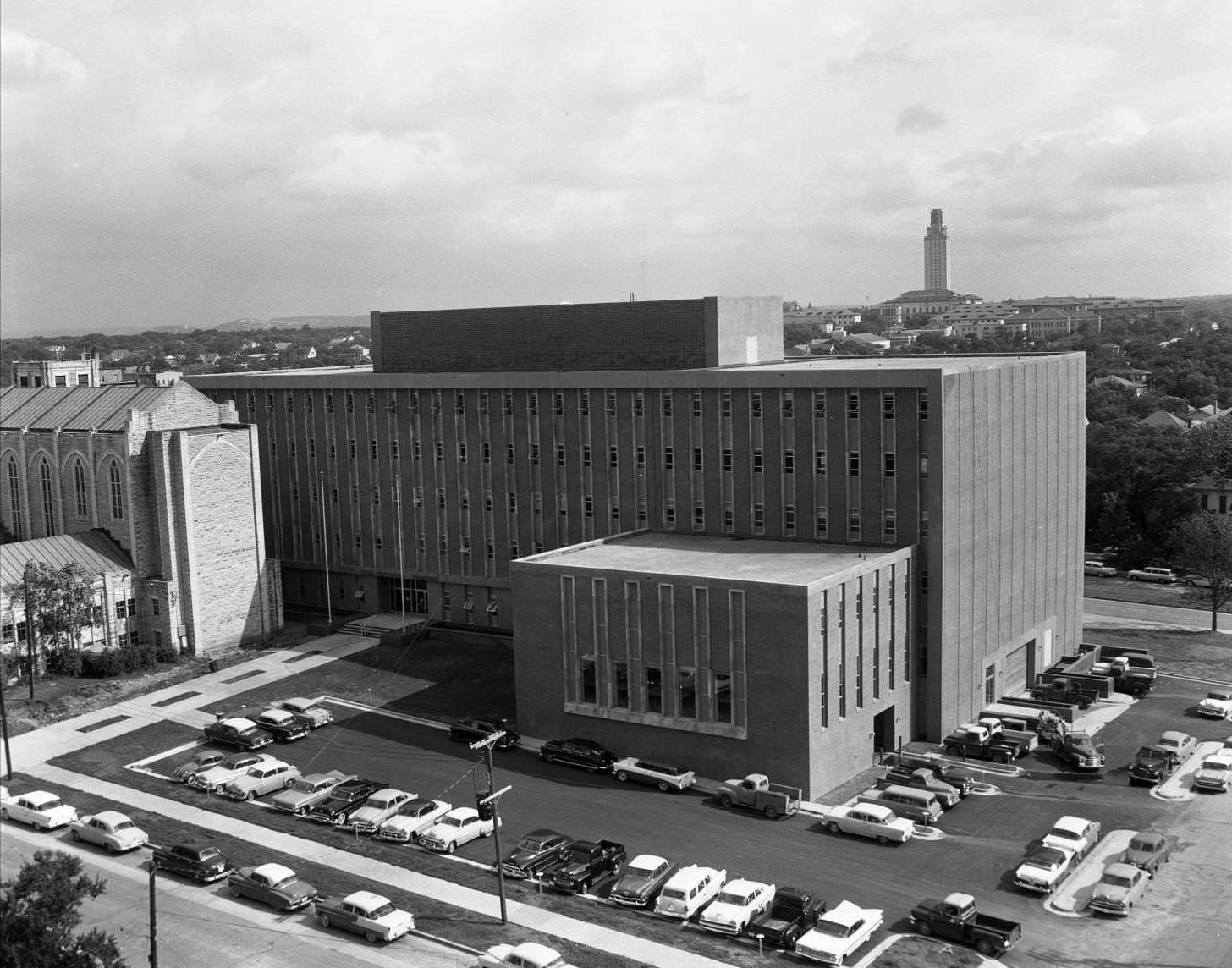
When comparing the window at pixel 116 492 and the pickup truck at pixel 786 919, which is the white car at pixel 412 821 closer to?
the pickup truck at pixel 786 919

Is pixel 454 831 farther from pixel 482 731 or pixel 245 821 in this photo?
pixel 482 731

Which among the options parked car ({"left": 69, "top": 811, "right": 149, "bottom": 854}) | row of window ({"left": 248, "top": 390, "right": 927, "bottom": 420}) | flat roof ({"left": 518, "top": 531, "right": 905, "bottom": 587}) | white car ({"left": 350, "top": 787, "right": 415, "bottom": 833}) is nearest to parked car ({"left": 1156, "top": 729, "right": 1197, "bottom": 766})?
flat roof ({"left": 518, "top": 531, "right": 905, "bottom": 587})

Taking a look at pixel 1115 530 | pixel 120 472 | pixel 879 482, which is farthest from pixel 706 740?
pixel 1115 530

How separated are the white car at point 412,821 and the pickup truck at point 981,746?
24.4m

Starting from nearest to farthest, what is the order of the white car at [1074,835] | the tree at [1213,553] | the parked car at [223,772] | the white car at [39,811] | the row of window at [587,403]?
the white car at [1074,835] < the white car at [39,811] < the parked car at [223,772] < the row of window at [587,403] < the tree at [1213,553]

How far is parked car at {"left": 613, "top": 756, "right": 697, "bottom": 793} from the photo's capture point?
52.1m

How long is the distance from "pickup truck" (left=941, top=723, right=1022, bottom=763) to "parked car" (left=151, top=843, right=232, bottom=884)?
3304cm

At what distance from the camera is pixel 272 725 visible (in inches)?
2375

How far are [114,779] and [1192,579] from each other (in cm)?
8207

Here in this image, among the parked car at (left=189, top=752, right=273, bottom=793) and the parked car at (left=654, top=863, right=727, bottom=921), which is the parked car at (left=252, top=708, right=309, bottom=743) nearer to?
the parked car at (left=189, top=752, right=273, bottom=793)

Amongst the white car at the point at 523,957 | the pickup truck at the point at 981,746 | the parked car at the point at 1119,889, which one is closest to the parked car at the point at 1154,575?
the pickup truck at the point at 981,746

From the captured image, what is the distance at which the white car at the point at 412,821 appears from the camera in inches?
1876

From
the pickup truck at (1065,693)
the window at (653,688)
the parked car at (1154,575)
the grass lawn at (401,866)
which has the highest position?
the window at (653,688)

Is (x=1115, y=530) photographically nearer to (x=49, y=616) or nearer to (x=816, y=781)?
(x=816, y=781)
